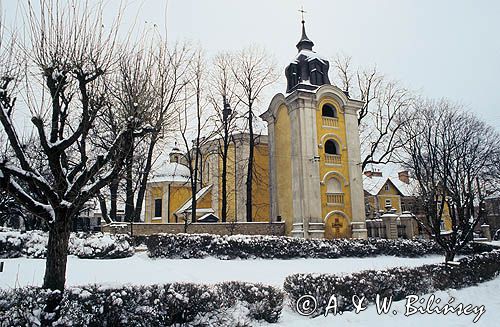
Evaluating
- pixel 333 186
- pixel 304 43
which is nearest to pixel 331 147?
pixel 333 186

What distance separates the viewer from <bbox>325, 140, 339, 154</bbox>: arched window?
26594mm

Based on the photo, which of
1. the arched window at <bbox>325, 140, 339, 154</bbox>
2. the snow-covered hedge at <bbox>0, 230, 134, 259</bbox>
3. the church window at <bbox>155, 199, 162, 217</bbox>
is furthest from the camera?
the church window at <bbox>155, 199, 162, 217</bbox>

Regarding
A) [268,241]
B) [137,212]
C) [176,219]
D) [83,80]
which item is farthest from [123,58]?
[176,219]

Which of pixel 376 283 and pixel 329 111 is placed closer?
pixel 376 283

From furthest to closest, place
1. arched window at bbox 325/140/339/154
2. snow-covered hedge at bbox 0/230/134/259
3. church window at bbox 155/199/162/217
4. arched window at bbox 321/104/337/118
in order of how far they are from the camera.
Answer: church window at bbox 155/199/162/217 < arched window at bbox 321/104/337/118 < arched window at bbox 325/140/339/154 < snow-covered hedge at bbox 0/230/134/259

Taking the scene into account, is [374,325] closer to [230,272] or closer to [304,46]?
[230,272]

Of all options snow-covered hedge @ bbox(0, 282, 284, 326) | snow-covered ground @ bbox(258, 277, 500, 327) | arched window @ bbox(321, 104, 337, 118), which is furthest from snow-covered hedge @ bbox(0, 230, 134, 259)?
arched window @ bbox(321, 104, 337, 118)

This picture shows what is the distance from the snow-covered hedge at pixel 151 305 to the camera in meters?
5.93

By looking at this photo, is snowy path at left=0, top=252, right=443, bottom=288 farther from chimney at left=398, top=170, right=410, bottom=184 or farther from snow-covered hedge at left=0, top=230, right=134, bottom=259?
chimney at left=398, top=170, right=410, bottom=184

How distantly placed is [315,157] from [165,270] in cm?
1481

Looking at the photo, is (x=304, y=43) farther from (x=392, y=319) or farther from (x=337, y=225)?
(x=392, y=319)

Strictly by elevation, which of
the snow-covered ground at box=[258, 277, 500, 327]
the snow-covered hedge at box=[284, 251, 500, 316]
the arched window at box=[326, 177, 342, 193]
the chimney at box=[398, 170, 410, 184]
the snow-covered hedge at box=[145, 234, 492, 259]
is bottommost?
the snow-covered ground at box=[258, 277, 500, 327]

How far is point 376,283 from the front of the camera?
9281 mm

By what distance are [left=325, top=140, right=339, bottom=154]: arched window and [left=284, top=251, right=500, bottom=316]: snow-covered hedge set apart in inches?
590
